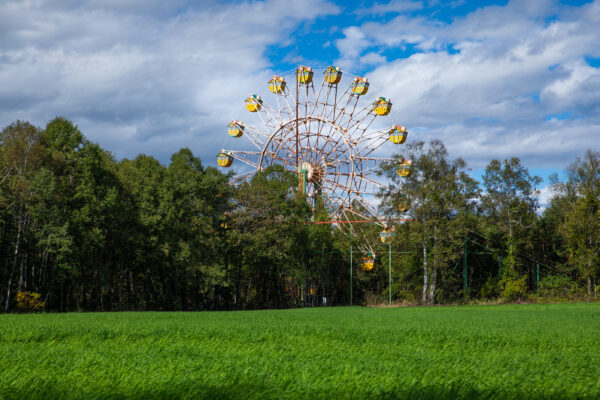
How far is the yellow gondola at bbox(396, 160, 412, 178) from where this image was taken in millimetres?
34906

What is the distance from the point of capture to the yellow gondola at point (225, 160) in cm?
4172

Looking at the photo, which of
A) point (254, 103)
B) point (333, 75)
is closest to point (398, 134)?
point (333, 75)

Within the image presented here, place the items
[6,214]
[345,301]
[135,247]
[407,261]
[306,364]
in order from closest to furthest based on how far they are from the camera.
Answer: [306,364] < [6,214] < [135,247] < [407,261] < [345,301]

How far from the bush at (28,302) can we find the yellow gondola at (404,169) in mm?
22253

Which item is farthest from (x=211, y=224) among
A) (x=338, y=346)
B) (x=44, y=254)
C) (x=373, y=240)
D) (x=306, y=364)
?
(x=306, y=364)

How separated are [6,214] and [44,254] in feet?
7.68

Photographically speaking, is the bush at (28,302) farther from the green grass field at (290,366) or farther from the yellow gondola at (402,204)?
the yellow gondola at (402,204)

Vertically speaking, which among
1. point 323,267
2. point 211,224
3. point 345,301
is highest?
point 211,224

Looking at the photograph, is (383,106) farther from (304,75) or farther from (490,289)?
(490,289)

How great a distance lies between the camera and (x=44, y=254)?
23562mm

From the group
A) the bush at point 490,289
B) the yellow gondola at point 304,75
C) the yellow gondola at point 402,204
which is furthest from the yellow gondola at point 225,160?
the bush at point 490,289

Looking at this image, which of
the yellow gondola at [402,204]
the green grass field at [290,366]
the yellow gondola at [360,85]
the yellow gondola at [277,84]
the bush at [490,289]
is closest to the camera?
the green grass field at [290,366]

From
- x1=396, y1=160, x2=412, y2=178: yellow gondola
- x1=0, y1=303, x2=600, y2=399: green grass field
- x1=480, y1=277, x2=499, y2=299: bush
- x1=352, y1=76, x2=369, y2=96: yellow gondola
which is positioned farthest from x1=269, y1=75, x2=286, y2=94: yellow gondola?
x1=0, y1=303, x2=600, y2=399: green grass field

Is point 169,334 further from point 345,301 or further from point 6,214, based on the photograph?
point 345,301
